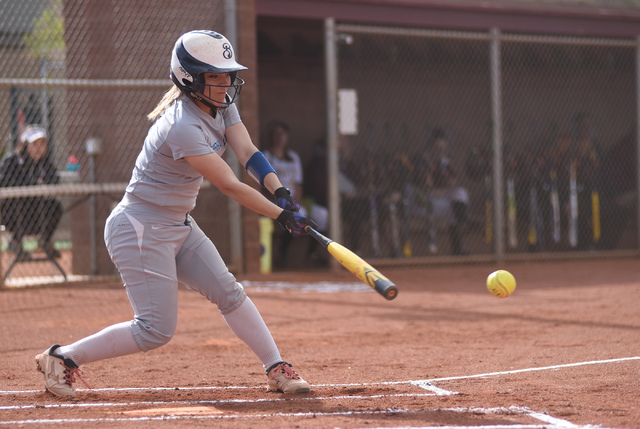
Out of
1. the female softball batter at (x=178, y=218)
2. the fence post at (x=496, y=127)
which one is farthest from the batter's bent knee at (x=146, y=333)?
the fence post at (x=496, y=127)

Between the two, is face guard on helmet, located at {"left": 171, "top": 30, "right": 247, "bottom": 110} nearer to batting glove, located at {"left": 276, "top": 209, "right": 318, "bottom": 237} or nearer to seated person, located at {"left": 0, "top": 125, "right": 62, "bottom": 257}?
batting glove, located at {"left": 276, "top": 209, "right": 318, "bottom": 237}

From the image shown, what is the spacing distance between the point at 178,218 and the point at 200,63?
0.81m

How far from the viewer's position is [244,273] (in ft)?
31.3

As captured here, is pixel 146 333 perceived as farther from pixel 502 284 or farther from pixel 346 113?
pixel 346 113

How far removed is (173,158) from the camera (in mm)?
3465

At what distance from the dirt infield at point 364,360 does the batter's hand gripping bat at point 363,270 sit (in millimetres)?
601

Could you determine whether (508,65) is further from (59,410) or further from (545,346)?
(59,410)

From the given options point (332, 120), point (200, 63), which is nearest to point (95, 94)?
point (332, 120)

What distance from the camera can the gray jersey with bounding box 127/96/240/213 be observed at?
3.42 metres

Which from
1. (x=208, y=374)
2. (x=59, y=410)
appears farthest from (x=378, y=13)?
(x=59, y=410)

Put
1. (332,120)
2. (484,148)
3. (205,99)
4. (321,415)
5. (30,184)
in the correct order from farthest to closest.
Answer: (484,148), (332,120), (30,184), (205,99), (321,415)

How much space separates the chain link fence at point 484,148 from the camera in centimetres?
1145

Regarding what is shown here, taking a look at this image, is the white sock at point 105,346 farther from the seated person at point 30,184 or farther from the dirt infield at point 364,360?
the seated person at point 30,184

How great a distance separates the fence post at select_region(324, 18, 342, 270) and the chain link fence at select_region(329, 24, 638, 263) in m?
0.96
